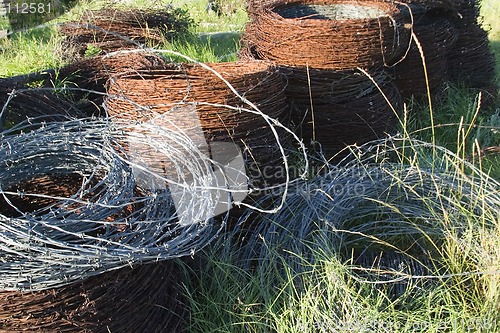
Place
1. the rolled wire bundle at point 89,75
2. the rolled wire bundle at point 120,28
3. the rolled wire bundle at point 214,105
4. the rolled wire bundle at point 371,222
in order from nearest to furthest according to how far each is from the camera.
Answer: the rolled wire bundle at point 371,222 → the rolled wire bundle at point 214,105 → the rolled wire bundle at point 89,75 → the rolled wire bundle at point 120,28

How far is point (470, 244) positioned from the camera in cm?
218

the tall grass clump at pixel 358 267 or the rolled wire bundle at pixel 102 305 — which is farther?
Result: the tall grass clump at pixel 358 267

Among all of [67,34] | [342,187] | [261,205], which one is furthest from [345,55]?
[67,34]

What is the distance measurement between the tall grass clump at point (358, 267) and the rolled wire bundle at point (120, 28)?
273 centimetres

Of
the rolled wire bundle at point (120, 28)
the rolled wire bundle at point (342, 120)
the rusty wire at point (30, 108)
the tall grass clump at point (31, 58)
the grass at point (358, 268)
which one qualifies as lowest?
the grass at point (358, 268)

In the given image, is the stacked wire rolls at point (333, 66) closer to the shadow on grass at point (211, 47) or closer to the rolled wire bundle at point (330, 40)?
the rolled wire bundle at point (330, 40)

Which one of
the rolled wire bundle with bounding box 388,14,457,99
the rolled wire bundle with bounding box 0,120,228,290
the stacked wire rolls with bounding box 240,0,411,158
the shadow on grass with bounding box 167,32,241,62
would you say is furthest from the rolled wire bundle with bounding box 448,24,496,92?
the rolled wire bundle with bounding box 0,120,228,290

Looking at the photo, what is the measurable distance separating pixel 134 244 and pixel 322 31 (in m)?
1.84

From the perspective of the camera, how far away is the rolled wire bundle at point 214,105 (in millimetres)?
2441

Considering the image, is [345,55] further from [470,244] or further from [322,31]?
[470,244]

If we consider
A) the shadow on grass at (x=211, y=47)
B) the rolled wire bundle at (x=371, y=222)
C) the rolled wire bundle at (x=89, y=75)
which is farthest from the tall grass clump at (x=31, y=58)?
the rolled wire bundle at (x=371, y=222)

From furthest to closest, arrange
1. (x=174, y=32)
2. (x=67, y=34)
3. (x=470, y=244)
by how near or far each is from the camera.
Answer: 1. (x=174, y=32)
2. (x=67, y=34)
3. (x=470, y=244)

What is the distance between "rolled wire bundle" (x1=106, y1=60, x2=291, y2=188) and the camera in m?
2.44

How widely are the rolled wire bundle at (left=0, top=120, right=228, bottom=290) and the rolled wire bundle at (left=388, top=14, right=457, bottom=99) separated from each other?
91.2 inches
